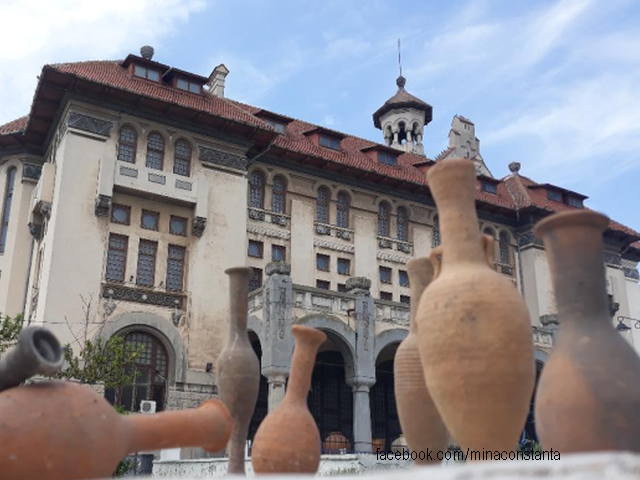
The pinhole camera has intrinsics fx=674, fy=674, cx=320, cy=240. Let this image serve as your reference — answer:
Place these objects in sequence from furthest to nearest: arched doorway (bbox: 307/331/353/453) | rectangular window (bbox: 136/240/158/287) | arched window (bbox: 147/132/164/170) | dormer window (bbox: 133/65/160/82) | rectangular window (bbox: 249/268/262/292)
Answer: arched doorway (bbox: 307/331/353/453) < dormer window (bbox: 133/65/160/82) < rectangular window (bbox: 249/268/262/292) < arched window (bbox: 147/132/164/170) < rectangular window (bbox: 136/240/158/287)

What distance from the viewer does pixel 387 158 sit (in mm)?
28172

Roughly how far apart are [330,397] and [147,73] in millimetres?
12781

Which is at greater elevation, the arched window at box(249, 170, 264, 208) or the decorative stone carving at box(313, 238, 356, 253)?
the arched window at box(249, 170, 264, 208)

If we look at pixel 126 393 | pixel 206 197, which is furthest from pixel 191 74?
pixel 126 393

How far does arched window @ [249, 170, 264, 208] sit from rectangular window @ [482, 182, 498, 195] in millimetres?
11251

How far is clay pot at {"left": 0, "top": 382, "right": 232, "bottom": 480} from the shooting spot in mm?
4668

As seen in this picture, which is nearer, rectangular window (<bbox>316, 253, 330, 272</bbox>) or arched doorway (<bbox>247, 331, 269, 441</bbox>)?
arched doorway (<bbox>247, 331, 269, 441</bbox>)

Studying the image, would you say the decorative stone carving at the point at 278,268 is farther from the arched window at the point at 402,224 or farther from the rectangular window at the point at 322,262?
the arched window at the point at 402,224

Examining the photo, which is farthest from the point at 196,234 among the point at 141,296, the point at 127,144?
the point at 127,144

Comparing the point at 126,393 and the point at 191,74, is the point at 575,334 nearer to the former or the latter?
the point at 126,393

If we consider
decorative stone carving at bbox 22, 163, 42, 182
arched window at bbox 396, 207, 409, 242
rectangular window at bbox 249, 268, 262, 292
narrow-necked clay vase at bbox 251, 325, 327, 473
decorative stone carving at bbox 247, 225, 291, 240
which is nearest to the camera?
narrow-necked clay vase at bbox 251, 325, 327, 473

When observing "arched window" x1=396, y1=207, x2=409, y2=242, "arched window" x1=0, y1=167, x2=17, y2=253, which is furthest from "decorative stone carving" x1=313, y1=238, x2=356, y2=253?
"arched window" x1=0, y1=167, x2=17, y2=253

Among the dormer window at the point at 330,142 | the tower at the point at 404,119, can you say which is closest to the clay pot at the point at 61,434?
the dormer window at the point at 330,142

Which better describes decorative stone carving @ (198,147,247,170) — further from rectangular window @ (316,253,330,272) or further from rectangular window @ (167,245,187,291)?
rectangular window @ (316,253,330,272)
